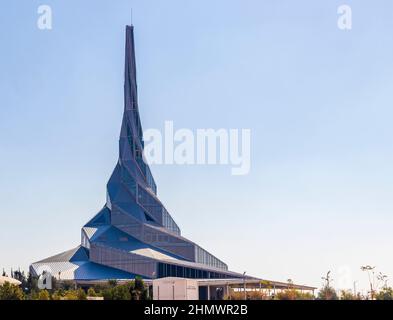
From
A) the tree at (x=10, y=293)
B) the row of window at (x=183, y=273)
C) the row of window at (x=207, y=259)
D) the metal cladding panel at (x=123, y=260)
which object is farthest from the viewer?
the row of window at (x=207, y=259)

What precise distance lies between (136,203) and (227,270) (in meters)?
26.1

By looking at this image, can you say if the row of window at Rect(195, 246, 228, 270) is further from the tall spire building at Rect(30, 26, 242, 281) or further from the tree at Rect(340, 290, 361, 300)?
the tree at Rect(340, 290, 361, 300)

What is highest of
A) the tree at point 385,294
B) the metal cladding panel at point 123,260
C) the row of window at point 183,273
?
the metal cladding panel at point 123,260

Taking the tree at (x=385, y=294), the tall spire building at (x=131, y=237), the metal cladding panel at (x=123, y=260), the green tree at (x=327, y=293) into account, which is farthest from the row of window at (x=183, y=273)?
the tree at (x=385, y=294)

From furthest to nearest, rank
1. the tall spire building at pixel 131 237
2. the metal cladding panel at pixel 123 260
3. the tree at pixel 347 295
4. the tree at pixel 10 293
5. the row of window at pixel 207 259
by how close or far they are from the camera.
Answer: the row of window at pixel 207 259 → the tall spire building at pixel 131 237 → the metal cladding panel at pixel 123 260 → the tree at pixel 347 295 → the tree at pixel 10 293

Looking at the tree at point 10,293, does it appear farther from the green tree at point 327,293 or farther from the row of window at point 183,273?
the row of window at point 183,273

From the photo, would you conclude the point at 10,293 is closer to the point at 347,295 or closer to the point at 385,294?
the point at 347,295

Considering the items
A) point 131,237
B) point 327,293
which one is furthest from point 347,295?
point 131,237

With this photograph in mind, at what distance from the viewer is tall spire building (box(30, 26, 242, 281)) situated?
5138 inches

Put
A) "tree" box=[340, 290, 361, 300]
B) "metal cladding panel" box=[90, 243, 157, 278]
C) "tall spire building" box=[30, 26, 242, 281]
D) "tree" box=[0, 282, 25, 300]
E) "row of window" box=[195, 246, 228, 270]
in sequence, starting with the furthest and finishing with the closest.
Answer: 1. "row of window" box=[195, 246, 228, 270]
2. "tall spire building" box=[30, 26, 242, 281]
3. "metal cladding panel" box=[90, 243, 157, 278]
4. "tree" box=[340, 290, 361, 300]
5. "tree" box=[0, 282, 25, 300]

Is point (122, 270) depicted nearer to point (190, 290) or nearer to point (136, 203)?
point (136, 203)

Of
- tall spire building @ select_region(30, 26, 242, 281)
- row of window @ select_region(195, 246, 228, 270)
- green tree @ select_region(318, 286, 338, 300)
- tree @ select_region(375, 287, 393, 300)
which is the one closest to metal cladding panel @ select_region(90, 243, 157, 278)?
tall spire building @ select_region(30, 26, 242, 281)

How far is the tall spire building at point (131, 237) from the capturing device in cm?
13050

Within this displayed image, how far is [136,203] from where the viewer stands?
147 m
